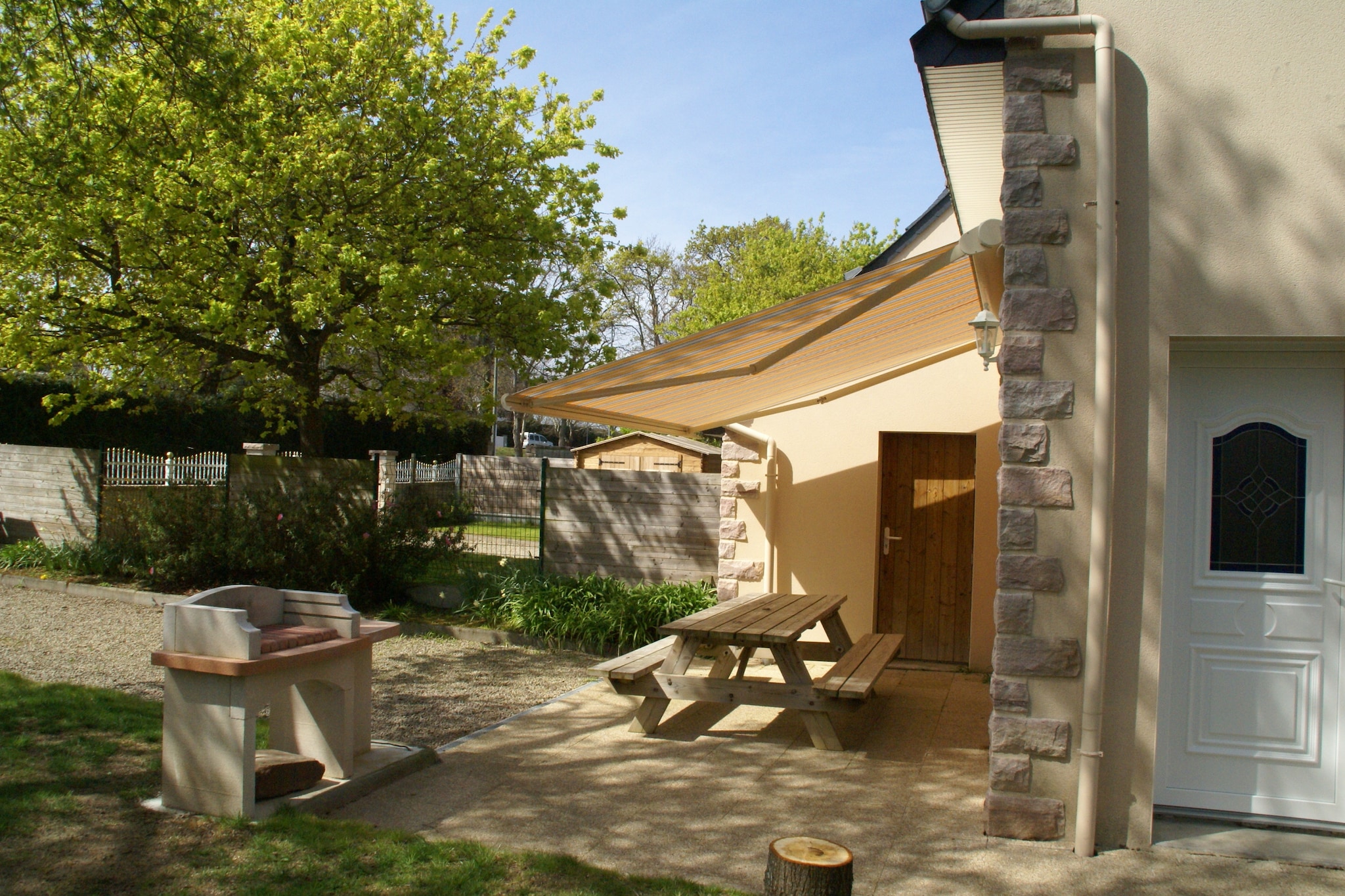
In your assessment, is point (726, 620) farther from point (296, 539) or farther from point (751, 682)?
point (296, 539)

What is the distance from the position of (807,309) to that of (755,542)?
386 centimetres

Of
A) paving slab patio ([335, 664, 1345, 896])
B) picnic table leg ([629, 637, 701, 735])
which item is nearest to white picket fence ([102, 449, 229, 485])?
picnic table leg ([629, 637, 701, 735])

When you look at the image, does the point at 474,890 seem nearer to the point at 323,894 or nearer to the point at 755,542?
the point at 323,894

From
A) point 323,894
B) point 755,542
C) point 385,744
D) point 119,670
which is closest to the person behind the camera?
point 323,894

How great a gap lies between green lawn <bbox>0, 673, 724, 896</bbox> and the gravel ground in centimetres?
169

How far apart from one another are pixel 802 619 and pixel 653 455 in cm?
1445

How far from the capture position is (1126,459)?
4.24 m

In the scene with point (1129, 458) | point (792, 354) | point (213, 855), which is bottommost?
point (213, 855)

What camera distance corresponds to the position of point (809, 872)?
2500 millimetres

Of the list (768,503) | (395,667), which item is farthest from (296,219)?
(768,503)

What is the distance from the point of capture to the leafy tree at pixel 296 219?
35.5 feet

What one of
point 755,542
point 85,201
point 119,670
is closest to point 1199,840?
point 755,542

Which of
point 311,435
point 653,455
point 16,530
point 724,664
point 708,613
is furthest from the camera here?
point 653,455

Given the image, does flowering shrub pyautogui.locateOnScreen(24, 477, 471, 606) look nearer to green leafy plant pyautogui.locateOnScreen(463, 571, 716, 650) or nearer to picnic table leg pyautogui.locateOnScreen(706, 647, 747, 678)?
green leafy plant pyautogui.locateOnScreen(463, 571, 716, 650)
